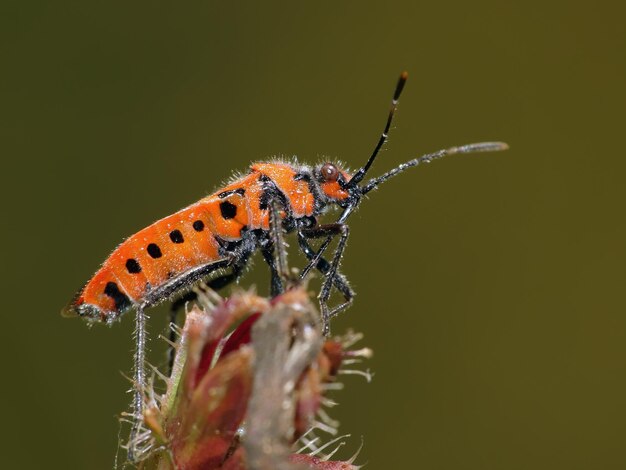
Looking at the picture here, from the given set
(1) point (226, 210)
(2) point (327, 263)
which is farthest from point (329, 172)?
(1) point (226, 210)

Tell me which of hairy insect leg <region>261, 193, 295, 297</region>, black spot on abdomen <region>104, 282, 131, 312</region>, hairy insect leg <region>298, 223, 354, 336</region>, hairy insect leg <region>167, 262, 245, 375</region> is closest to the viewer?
hairy insect leg <region>261, 193, 295, 297</region>

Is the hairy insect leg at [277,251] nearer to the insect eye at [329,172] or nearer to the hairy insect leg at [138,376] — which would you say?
the insect eye at [329,172]

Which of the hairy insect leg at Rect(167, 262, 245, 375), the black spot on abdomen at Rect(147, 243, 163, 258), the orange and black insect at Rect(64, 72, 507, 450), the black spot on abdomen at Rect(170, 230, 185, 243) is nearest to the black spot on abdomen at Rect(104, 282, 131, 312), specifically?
the orange and black insect at Rect(64, 72, 507, 450)

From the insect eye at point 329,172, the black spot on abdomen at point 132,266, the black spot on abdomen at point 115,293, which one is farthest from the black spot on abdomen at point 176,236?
the insect eye at point 329,172

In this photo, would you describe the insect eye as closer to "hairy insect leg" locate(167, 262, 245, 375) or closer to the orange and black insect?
the orange and black insect

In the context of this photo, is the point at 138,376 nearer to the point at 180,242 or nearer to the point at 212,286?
the point at 180,242

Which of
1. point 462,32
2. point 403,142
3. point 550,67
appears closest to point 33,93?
point 403,142

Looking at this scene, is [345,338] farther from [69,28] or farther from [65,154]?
[69,28]
